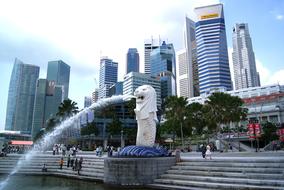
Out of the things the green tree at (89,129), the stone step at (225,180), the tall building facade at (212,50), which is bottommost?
the stone step at (225,180)

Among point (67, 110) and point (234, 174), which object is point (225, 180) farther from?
point (67, 110)

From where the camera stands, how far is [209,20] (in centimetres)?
18462

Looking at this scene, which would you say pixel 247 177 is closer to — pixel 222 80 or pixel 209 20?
pixel 222 80

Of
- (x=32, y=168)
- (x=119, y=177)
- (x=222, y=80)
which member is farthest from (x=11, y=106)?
(x=119, y=177)

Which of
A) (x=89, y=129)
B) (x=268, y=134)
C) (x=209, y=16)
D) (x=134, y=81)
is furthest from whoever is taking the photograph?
(x=209, y=16)

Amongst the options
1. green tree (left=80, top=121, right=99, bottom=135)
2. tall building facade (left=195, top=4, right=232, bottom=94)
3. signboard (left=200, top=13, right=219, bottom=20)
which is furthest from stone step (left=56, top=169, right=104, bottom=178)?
signboard (left=200, top=13, right=219, bottom=20)

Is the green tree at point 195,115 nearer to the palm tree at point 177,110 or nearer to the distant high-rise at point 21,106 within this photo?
the palm tree at point 177,110

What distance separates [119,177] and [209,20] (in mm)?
181596

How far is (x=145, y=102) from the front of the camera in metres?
22.0

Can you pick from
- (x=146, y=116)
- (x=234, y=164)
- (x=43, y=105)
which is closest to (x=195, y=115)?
(x=146, y=116)

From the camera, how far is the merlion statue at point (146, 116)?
21703mm

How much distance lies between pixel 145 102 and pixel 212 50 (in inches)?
6321

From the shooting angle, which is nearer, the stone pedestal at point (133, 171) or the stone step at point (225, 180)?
the stone step at point (225, 180)

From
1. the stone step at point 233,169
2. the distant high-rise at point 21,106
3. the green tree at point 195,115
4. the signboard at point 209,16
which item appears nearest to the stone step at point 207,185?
the stone step at point 233,169
